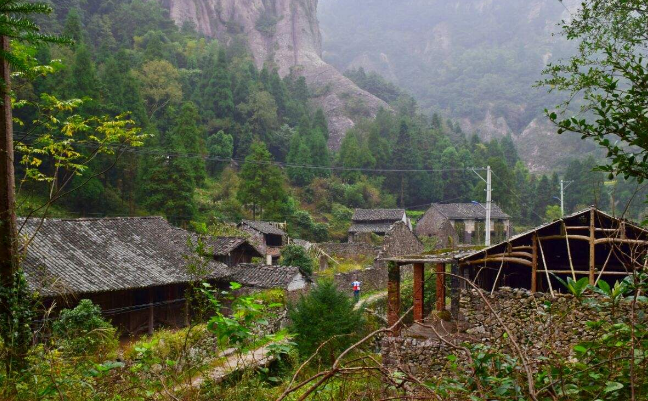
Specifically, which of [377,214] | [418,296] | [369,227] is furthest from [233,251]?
[377,214]

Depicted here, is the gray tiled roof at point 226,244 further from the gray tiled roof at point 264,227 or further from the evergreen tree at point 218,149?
the evergreen tree at point 218,149

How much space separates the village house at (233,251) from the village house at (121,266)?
355cm

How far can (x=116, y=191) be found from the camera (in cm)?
3200

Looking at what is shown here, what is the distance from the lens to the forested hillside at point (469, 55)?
103 meters

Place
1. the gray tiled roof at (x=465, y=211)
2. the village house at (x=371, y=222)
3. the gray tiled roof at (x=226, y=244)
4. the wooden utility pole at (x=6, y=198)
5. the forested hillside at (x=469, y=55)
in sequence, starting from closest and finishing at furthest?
the wooden utility pole at (x=6, y=198) < the gray tiled roof at (x=226, y=244) < the village house at (x=371, y=222) < the gray tiled roof at (x=465, y=211) < the forested hillside at (x=469, y=55)

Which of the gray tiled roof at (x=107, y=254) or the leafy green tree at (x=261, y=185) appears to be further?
the leafy green tree at (x=261, y=185)

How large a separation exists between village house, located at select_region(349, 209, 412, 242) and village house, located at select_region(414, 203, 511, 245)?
314 centimetres

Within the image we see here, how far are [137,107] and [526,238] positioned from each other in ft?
102

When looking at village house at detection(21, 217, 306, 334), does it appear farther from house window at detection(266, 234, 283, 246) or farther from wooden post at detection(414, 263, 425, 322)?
house window at detection(266, 234, 283, 246)

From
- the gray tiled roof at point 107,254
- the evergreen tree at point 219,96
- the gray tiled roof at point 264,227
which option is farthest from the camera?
the evergreen tree at point 219,96

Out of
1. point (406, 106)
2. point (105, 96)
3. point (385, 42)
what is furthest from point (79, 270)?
point (385, 42)

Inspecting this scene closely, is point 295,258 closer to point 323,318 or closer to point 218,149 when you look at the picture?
point 323,318

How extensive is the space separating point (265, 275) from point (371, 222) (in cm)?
2233

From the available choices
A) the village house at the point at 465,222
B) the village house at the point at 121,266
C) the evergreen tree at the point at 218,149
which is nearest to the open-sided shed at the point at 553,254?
the village house at the point at 121,266
